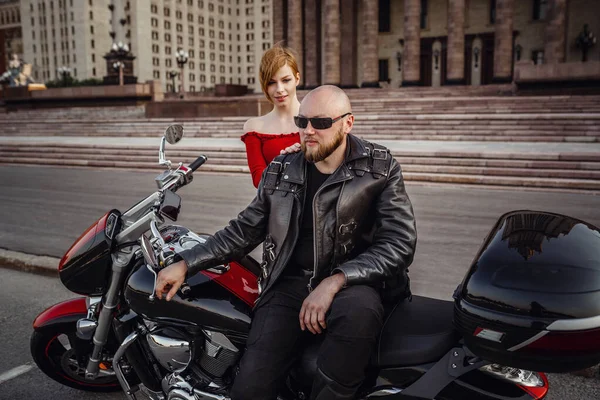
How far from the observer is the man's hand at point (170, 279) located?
211cm

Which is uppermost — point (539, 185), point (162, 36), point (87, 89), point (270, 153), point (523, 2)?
point (162, 36)

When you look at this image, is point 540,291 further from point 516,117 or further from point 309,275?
point 516,117

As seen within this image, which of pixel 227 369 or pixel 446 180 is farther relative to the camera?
pixel 446 180

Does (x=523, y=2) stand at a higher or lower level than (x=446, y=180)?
higher

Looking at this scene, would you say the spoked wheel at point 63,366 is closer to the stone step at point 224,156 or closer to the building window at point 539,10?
the stone step at point 224,156

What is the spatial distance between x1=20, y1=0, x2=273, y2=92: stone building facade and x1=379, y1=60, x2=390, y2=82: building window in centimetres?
5266

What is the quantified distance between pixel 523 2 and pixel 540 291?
42.3 metres

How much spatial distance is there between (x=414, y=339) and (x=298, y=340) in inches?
18.3

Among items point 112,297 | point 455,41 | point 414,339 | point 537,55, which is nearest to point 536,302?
point 414,339

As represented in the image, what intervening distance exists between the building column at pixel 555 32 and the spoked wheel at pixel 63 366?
3479cm

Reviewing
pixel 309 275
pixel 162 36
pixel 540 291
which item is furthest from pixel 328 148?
pixel 162 36

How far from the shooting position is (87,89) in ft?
113

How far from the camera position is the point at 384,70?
4366 cm

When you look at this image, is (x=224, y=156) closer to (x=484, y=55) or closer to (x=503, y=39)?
(x=503, y=39)
